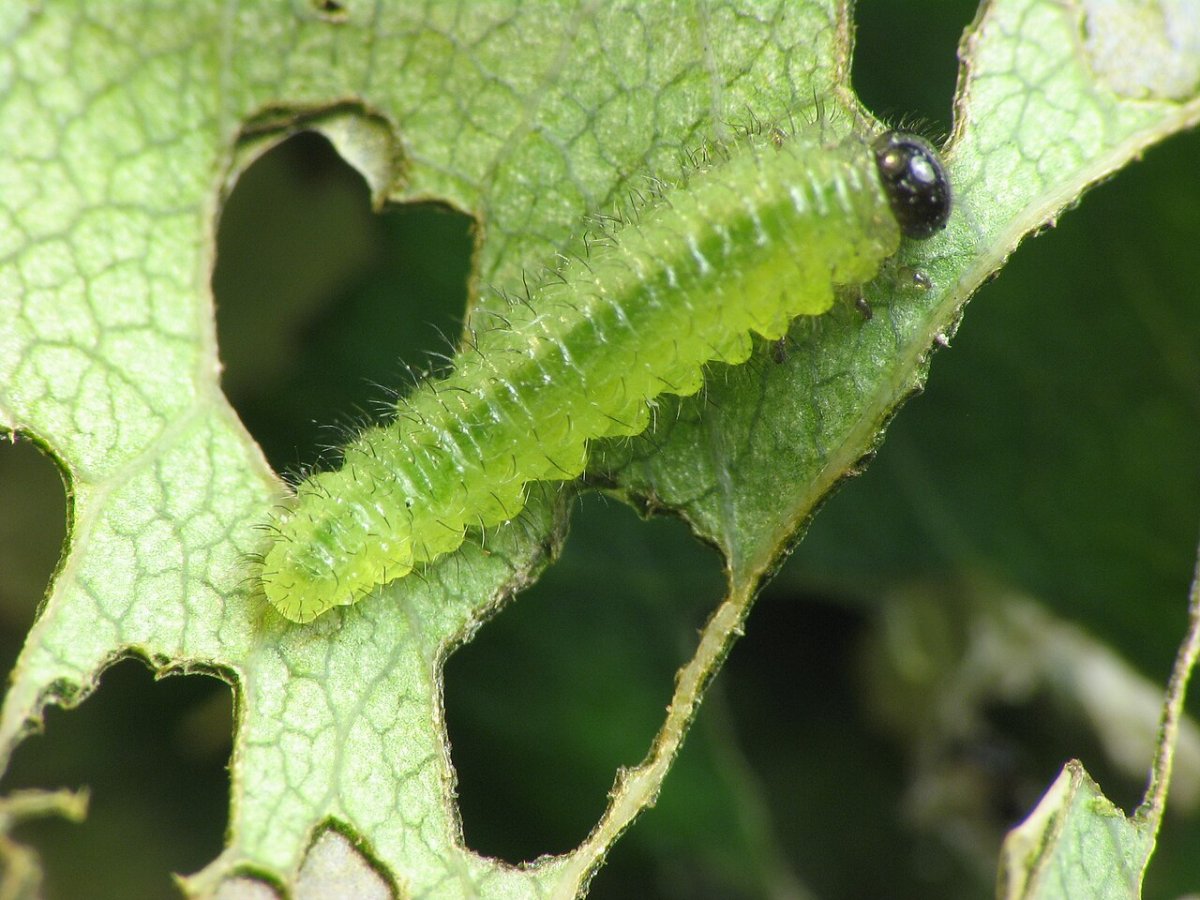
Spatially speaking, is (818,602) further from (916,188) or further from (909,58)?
(909,58)

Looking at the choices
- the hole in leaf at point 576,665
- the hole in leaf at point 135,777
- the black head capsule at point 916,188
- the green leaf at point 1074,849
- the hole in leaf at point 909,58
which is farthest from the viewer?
the hole in leaf at point 576,665

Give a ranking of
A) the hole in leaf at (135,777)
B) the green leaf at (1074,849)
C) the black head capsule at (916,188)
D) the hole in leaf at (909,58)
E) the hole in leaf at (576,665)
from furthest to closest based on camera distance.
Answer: the hole in leaf at (576,665)
the hole in leaf at (135,777)
the hole in leaf at (909,58)
the black head capsule at (916,188)
the green leaf at (1074,849)

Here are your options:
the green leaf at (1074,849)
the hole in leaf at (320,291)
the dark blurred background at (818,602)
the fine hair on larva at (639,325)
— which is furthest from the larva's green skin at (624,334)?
the green leaf at (1074,849)

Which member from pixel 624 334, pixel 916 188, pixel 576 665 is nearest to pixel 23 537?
pixel 576 665

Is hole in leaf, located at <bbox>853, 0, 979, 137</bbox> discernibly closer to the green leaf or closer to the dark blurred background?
the dark blurred background

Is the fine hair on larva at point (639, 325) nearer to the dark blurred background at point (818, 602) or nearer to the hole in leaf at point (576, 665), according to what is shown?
the dark blurred background at point (818, 602)
